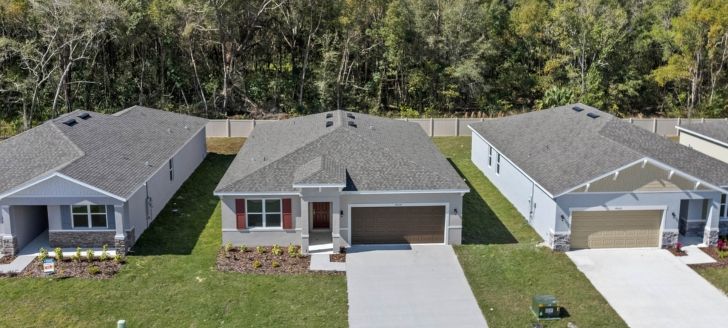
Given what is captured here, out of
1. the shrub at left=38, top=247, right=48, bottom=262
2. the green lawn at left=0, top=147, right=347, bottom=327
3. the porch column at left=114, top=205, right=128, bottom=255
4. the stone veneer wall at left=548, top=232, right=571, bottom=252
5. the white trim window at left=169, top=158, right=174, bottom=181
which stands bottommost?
the green lawn at left=0, top=147, right=347, bottom=327

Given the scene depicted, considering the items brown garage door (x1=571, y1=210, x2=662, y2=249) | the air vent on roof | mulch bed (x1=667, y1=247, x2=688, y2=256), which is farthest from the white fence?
mulch bed (x1=667, y1=247, x2=688, y2=256)

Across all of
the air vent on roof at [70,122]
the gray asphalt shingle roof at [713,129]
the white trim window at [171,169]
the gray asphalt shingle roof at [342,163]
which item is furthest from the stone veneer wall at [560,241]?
the air vent on roof at [70,122]

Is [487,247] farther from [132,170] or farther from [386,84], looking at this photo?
[386,84]

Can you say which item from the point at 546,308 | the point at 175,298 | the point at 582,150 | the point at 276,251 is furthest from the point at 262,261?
the point at 582,150

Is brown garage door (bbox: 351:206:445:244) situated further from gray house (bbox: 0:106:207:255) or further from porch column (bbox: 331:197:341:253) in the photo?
gray house (bbox: 0:106:207:255)

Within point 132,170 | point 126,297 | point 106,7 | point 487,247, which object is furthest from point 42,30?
point 487,247

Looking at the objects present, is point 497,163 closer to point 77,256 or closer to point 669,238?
point 669,238

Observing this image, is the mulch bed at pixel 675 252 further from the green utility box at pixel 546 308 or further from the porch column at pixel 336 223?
the porch column at pixel 336 223
